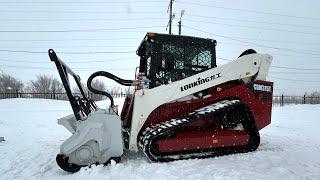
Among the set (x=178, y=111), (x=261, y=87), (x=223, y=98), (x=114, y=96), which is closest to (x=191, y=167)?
(x=178, y=111)

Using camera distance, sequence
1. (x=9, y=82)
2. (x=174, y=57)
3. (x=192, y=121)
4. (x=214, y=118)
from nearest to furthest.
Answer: (x=192, y=121) → (x=214, y=118) → (x=174, y=57) → (x=9, y=82)

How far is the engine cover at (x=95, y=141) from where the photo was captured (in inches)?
233

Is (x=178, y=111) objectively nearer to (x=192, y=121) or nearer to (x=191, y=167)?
(x=192, y=121)

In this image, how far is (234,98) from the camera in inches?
269

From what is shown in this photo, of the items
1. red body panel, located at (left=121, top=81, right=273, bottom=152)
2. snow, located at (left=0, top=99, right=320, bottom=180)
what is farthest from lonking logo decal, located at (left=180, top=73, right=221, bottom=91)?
snow, located at (left=0, top=99, right=320, bottom=180)

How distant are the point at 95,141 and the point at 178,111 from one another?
164 cm

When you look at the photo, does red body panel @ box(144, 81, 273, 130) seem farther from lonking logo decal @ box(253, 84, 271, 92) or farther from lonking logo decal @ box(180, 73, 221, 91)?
lonking logo decal @ box(180, 73, 221, 91)

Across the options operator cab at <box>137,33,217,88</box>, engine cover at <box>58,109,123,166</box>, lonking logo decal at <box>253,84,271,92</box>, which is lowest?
engine cover at <box>58,109,123,166</box>

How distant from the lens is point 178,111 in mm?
6785

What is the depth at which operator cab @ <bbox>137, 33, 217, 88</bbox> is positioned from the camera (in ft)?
23.0

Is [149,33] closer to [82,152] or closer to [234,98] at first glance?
[234,98]

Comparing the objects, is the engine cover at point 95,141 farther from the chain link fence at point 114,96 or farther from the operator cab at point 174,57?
the chain link fence at point 114,96

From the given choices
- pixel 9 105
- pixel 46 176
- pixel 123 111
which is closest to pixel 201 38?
pixel 123 111

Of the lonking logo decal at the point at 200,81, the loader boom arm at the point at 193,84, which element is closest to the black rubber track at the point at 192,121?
the loader boom arm at the point at 193,84
